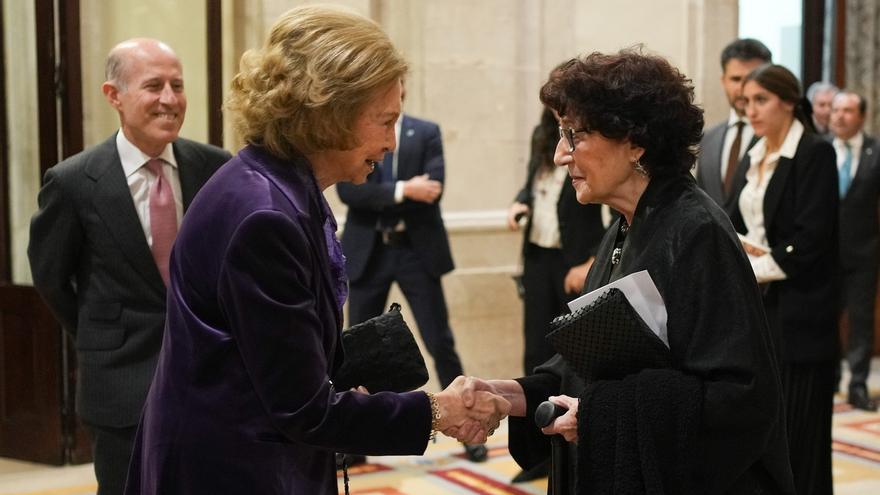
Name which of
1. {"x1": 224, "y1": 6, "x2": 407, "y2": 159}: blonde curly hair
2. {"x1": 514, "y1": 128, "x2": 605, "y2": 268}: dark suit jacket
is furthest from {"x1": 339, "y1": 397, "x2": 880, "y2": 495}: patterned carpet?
{"x1": 224, "y1": 6, "x2": 407, "y2": 159}: blonde curly hair

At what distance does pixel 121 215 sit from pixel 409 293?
2666 mm

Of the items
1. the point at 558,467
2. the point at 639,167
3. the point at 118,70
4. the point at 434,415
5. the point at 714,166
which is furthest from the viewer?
the point at 714,166

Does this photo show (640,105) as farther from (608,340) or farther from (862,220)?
(862,220)

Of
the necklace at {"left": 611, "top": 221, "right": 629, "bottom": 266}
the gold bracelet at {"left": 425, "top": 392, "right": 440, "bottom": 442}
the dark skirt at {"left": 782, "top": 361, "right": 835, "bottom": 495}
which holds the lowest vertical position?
the dark skirt at {"left": 782, "top": 361, "right": 835, "bottom": 495}

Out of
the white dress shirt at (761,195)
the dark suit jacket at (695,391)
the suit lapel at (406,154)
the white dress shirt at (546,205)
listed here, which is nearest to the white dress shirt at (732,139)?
the white dress shirt at (761,195)

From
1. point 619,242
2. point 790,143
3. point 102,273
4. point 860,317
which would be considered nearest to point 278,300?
point 619,242

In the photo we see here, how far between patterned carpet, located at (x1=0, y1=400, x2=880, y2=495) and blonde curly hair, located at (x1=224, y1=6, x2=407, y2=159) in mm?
3498

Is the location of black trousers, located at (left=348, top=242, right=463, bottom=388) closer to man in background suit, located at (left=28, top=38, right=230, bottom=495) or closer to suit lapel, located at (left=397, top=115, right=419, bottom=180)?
suit lapel, located at (left=397, top=115, right=419, bottom=180)

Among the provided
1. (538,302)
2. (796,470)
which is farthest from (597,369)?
(538,302)

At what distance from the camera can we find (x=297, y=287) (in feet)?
7.05

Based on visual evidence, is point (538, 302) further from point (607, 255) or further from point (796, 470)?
point (607, 255)

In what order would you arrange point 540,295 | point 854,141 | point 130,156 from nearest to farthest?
point 130,156
point 540,295
point 854,141

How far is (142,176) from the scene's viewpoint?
390cm

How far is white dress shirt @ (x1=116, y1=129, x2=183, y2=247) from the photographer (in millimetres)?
3834
